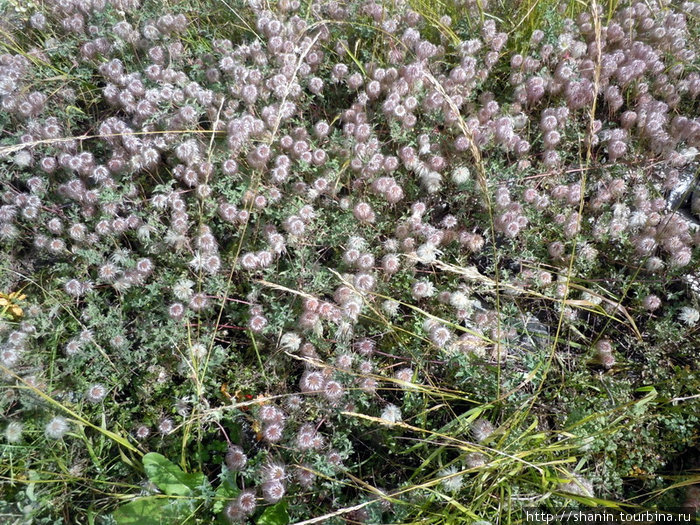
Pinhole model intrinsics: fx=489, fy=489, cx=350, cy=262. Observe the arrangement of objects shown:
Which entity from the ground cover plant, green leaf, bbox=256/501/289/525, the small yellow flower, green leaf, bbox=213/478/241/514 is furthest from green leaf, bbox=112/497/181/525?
the small yellow flower

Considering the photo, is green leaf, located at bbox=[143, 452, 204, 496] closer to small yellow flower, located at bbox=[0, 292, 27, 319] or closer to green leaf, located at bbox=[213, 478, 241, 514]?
green leaf, located at bbox=[213, 478, 241, 514]

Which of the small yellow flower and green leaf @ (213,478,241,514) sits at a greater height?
green leaf @ (213,478,241,514)

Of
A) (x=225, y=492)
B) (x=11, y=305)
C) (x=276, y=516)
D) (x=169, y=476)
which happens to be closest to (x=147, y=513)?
(x=169, y=476)

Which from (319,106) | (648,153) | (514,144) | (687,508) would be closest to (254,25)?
(319,106)

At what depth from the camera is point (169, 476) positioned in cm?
254

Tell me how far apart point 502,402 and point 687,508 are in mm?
953

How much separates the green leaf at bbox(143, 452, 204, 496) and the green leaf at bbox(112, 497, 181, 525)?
0.07 m

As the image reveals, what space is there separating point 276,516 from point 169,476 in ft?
1.98

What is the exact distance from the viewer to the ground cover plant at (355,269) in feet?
8.31

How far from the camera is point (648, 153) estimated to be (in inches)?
132

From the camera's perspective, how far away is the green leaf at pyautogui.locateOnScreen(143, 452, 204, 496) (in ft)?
8.22

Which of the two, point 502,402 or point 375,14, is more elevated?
point 375,14

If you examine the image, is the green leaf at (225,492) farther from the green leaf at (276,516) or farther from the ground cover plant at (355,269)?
the green leaf at (276,516)

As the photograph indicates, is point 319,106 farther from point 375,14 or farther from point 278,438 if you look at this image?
point 278,438
